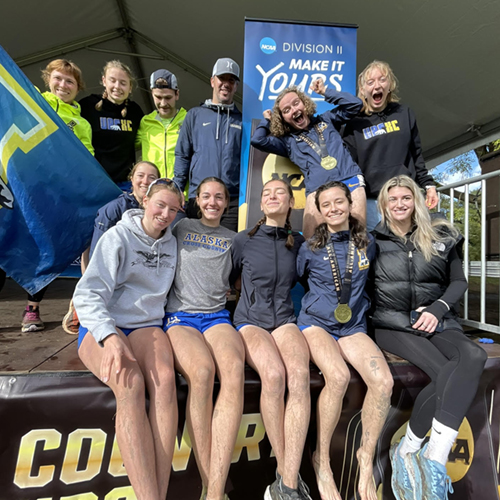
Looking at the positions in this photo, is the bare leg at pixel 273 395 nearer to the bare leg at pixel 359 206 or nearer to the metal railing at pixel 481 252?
the bare leg at pixel 359 206

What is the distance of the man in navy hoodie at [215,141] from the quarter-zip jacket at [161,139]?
0.21 metres

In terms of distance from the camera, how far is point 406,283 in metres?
2.18

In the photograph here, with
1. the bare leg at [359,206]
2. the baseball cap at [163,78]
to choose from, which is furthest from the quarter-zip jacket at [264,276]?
the baseball cap at [163,78]

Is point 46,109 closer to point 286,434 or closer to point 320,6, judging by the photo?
point 286,434

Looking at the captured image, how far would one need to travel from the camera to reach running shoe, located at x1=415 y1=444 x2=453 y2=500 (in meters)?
1.76

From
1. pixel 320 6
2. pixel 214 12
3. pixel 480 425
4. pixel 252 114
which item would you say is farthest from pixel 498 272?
pixel 214 12

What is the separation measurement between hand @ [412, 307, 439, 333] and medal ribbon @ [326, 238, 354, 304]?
0.47 m

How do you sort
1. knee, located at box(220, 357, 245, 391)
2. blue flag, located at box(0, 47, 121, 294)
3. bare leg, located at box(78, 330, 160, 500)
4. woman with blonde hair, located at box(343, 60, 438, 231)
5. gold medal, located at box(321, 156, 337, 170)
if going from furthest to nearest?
1. woman with blonde hair, located at box(343, 60, 438, 231)
2. gold medal, located at box(321, 156, 337, 170)
3. blue flag, located at box(0, 47, 121, 294)
4. knee, located at box(220, 357, 245, 391)
5. bare leg, located at box(78, 330, 160, 500)

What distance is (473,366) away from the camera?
6.15ft

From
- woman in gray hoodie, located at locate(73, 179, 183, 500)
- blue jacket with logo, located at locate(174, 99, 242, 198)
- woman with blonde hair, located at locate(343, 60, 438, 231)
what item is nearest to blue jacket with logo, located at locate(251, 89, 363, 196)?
woman with blonde hair, located at locate(343, 60, 438, 231)

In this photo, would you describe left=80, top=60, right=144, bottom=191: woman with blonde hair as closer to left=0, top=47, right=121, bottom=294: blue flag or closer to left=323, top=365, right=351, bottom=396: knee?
left=0, top=47, right=121, bottom=294: blue flag

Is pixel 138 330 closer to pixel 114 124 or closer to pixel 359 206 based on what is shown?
pixel 359 206

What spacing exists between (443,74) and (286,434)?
550 centimetres

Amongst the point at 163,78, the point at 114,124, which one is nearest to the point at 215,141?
the point at 163,78
